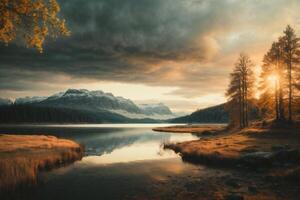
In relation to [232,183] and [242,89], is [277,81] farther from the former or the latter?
[232,183]

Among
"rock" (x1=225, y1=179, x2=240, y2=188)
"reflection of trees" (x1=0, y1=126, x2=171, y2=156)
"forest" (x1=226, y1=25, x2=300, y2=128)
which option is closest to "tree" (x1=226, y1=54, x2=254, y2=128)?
"forest" (x1=226, y1=25, x2=300, y2=128)

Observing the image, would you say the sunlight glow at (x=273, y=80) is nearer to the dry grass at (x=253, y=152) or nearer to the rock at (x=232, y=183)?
the dry grass at (x=253, y=152)

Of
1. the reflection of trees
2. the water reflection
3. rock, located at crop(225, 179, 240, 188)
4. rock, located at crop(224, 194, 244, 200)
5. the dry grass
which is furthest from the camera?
the reflection of trees

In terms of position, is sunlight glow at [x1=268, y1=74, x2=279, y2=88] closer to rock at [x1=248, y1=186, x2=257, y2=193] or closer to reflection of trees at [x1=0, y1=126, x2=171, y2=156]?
reflection of trees at [x1=0, y1=126, x2=171, y2=156]

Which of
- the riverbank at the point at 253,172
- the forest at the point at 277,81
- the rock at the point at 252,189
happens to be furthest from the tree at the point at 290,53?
the rock at the point at 252,189

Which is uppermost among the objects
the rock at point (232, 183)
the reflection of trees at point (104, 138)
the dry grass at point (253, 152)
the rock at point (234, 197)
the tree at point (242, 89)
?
the tree at point (242, 89)

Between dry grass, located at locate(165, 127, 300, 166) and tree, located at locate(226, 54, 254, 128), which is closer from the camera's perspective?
dry grass, located at locate(165, 127, 300, 166)

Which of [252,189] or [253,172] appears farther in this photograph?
[253,172]

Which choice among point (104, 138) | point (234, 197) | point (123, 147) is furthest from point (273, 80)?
point (104, 138)

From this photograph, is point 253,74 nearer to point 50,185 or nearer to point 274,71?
point 274,71

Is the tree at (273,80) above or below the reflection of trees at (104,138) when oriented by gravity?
above

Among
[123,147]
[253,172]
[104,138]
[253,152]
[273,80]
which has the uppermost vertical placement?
[273,80]

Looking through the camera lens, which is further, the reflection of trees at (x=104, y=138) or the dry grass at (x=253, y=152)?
the reflection of trees at (x=104, y=138)

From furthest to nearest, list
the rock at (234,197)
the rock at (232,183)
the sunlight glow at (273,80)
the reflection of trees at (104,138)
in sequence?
1. the sunlight glow at (273,80)
2. the reflection of trees at (104,138)
3. the rock at (232,183)
4. the rock at (234,197)
